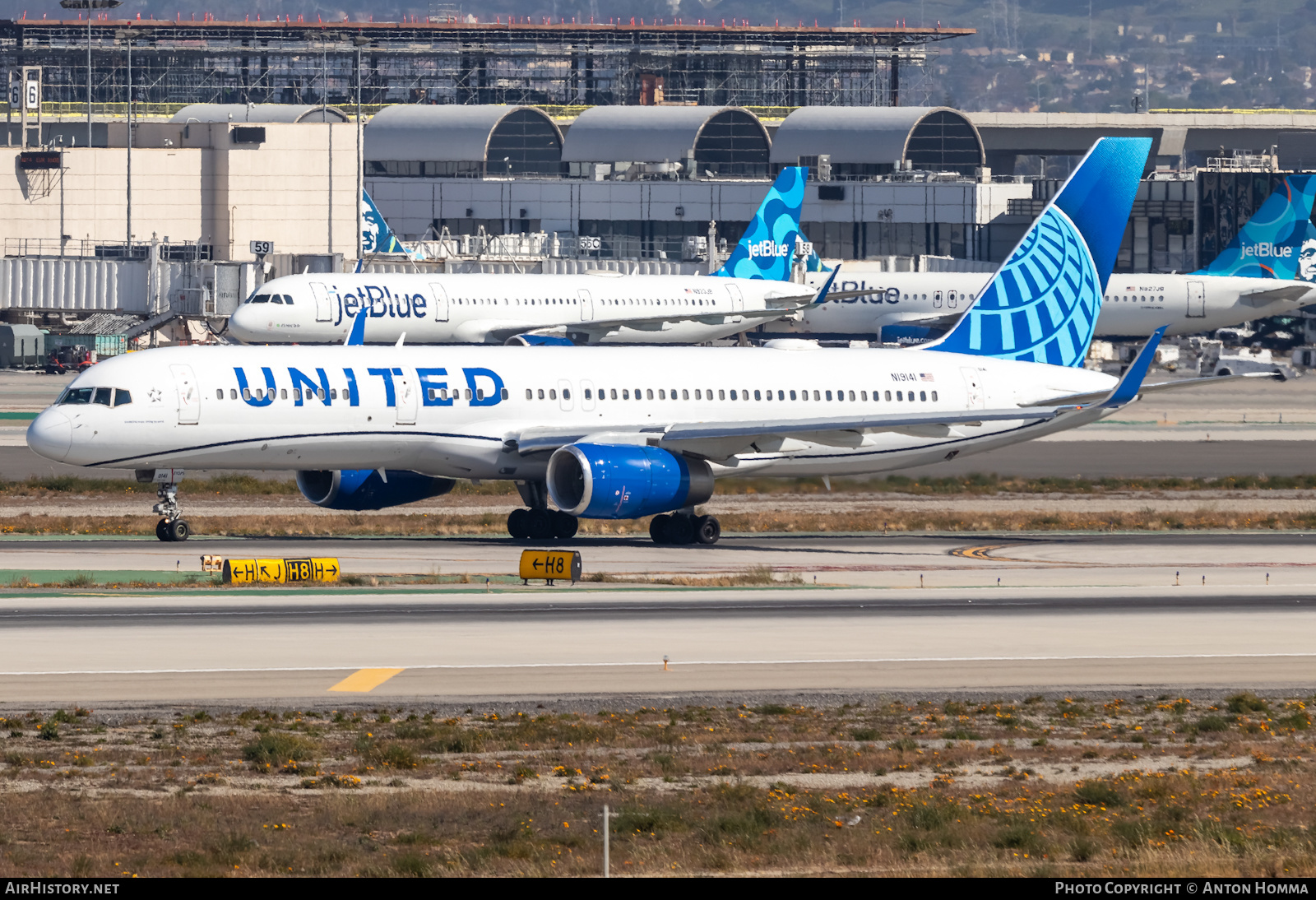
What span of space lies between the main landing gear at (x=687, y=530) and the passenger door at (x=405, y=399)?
7.21m

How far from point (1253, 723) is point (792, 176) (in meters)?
97.2

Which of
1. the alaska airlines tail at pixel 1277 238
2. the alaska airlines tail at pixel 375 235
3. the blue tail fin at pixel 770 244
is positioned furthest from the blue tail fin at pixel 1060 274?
the alaska airlines tail at pixel 1277 238

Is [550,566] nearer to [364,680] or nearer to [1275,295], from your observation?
[364,680]

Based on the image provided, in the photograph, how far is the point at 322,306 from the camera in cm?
9088

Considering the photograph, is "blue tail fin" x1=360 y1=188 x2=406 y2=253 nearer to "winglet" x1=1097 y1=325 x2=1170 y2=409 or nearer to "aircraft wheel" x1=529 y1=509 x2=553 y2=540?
"aircraft wheel" x1=529 y1=509 x2=553 y2=540

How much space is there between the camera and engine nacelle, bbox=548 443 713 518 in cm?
4559

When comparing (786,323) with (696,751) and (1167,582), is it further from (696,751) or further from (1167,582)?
(696,751)

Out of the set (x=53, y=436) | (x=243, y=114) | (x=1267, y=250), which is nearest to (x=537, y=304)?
(x=53, y=436)

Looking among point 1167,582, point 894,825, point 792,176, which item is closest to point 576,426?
point 1167,582

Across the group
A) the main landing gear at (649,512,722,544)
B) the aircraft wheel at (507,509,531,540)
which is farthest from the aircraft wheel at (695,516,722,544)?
the aircraft wheel at (507,509,531,540)

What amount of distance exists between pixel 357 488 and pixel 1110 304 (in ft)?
298

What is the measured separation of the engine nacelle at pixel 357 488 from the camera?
161 feet

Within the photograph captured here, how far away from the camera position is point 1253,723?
86.3 ft

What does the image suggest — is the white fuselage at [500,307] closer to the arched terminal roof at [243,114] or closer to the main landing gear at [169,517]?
the main landing gear at [169,517]
